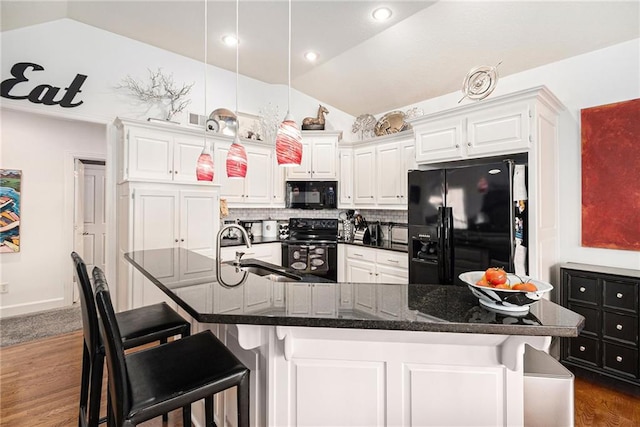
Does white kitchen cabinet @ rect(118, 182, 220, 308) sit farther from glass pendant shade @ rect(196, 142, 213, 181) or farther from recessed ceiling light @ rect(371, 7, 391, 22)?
recessed ceiling light @ rect(371, 7, 391, 22)

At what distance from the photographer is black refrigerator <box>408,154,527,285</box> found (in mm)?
2547

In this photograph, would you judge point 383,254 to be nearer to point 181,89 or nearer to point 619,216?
point 619,216

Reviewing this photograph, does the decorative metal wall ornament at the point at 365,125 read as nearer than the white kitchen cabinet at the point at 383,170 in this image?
No

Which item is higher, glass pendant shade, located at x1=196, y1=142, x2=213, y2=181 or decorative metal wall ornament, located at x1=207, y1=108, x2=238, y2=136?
decorative metal wall ornament, located at x1=207, y1=108, x2=238, y2=136

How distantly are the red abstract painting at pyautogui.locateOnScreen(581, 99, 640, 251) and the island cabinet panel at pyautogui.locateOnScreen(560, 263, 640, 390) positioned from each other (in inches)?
12.3

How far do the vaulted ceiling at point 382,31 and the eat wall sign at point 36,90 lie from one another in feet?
1.26

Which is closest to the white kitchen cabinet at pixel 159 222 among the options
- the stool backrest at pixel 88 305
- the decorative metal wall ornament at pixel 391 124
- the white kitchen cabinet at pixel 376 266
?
the stool backrest at pixel 88 305

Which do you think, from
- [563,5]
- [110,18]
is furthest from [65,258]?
[563,5]

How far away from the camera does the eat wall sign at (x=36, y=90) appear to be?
→ 2.95 m

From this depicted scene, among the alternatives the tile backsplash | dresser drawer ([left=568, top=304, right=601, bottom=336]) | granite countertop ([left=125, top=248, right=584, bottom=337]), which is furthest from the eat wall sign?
dresser drawer ([left=568, top=304, right=601, bottom=336])

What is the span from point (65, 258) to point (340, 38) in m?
4.56

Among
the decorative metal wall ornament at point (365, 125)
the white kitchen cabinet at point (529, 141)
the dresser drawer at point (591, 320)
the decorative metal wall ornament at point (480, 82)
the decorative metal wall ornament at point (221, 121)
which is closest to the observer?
the dresser drawer at point (591, 320)

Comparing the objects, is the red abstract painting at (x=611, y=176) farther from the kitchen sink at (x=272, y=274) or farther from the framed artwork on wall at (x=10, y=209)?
the framed artwork on wall at (x=10, y=209)

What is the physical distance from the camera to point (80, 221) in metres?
4.57
